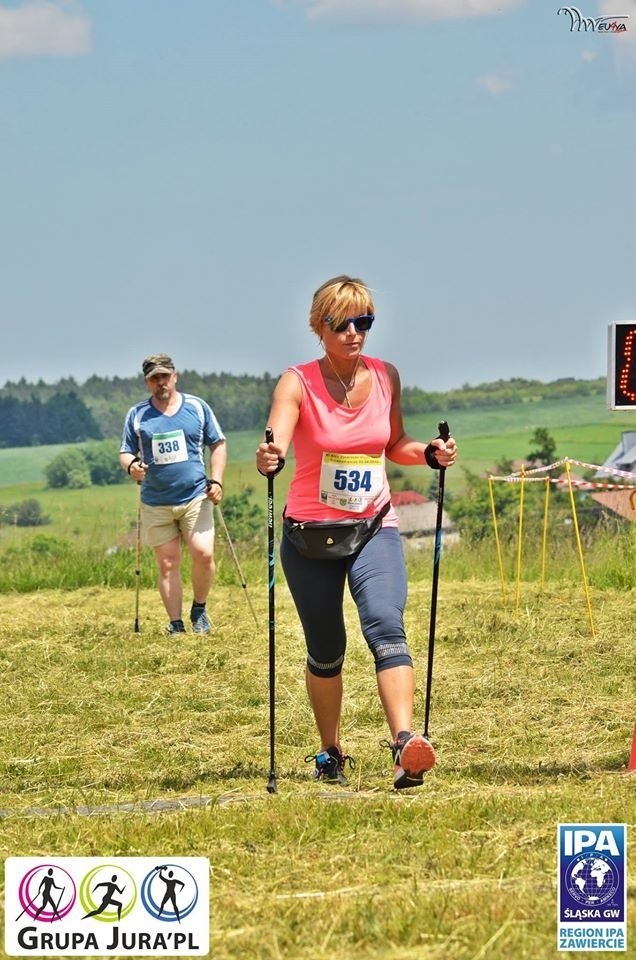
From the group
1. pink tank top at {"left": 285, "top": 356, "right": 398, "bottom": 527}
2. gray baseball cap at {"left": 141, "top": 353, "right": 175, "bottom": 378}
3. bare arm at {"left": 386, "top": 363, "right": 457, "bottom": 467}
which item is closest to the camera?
pink tank top at {"left": 285, "top": 356, "right": 398, "bottom": 527}

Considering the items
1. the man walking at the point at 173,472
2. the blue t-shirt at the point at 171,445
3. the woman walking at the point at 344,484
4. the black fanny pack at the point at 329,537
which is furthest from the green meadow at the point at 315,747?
the blue t-shirt at the point at 171,445

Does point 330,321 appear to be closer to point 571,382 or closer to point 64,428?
point 64,428

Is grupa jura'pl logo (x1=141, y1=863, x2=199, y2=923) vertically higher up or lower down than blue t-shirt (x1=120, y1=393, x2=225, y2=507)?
lower down

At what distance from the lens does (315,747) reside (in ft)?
27.7

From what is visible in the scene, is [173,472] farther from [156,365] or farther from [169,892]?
[169,892]

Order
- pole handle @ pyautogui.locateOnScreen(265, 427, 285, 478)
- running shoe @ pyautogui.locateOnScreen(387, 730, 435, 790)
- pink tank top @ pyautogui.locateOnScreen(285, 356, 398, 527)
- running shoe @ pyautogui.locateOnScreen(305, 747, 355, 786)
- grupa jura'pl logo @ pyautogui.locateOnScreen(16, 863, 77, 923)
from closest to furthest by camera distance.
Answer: grupa jura'pl logo @ pyautogui.locateOnScreen(16, 863, 77, 923), running shoe @ pyautogui.locateOnScreen(387, 730, 435, 790), pole handle @ pyautogui.locateOnScreen(265, 427, 285, 478), pink tank top @ pyautogui.locateOnScreen(285, 356, 398, 527), running shoe @ pyautogui.locateOnScreen(305, 747, 355, 786)

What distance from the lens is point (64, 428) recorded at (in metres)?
26.0

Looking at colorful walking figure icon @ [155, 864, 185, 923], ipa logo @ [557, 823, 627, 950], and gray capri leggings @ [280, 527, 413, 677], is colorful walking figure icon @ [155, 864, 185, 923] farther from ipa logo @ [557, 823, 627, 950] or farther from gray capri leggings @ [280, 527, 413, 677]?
gray capri leggings @ [280, 527, 413, 677]

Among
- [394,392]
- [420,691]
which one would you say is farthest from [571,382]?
[394,392]

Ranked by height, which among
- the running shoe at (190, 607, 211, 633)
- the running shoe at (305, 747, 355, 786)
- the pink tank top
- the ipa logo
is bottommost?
the ipa logo

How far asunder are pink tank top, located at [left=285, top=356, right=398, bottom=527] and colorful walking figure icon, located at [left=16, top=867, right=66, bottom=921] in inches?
79.2

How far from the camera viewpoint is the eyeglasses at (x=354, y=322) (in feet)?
22.5

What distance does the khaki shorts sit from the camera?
1248 centimetres

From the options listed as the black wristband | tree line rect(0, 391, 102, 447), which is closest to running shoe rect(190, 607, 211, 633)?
the black wristband
